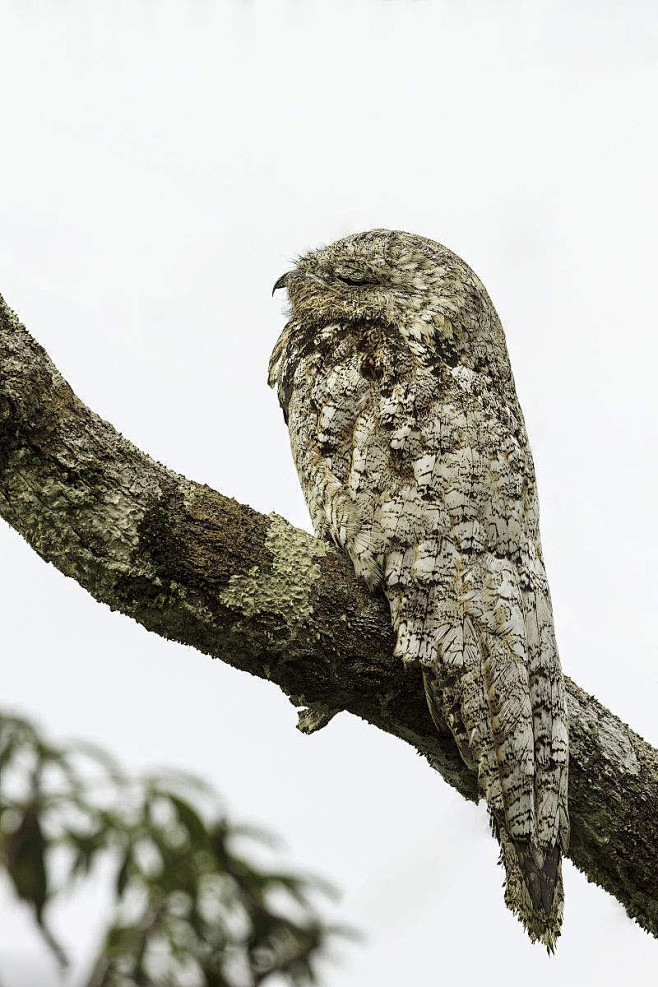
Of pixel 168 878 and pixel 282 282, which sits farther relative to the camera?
pixel 282 282

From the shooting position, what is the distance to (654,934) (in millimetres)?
3963

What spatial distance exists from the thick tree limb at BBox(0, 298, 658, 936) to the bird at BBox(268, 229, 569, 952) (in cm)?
14

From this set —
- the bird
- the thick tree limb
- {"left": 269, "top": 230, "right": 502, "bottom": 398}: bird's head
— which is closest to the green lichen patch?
the thick tree limb

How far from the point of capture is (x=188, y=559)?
10.3 ft

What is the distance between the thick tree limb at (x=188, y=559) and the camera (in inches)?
121

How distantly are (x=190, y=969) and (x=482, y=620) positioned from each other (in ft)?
7.95

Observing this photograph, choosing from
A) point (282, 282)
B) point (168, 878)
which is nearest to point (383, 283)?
point (282, 282)

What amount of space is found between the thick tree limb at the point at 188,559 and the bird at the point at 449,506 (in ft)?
0.46

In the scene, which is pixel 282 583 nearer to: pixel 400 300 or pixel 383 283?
pixel 400 300

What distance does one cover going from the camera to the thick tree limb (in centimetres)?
308

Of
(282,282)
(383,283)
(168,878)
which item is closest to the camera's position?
(168,878)

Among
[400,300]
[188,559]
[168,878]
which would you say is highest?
[400,300]

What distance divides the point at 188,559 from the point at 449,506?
0.86 meters

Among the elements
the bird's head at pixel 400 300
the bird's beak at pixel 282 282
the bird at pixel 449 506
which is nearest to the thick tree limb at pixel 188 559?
the bird at pixel 449 506
